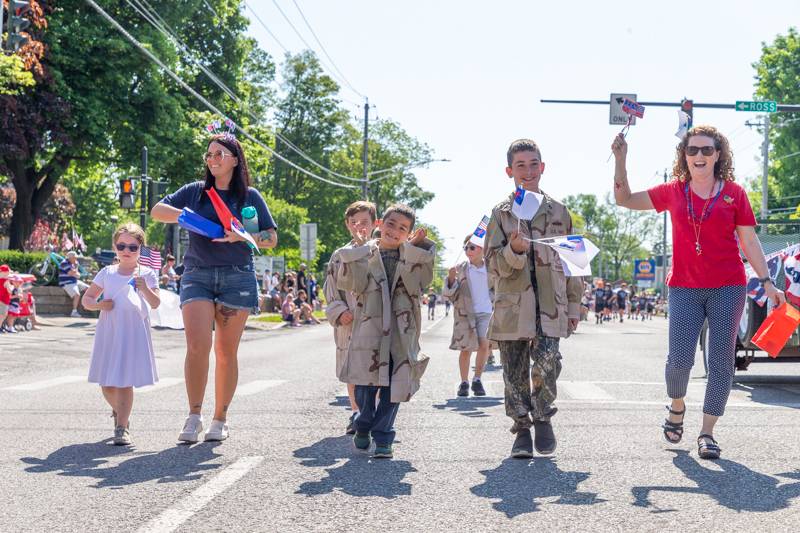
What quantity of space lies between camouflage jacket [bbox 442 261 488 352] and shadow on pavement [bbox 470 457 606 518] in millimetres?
4490

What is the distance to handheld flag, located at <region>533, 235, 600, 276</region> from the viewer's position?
607 centimetres

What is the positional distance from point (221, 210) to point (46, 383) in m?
5.24

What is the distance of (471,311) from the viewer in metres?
10.7

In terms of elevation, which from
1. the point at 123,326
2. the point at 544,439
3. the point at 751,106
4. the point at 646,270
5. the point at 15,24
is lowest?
the point at 544,439

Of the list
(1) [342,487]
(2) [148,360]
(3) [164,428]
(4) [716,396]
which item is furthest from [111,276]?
(4) [716,396]

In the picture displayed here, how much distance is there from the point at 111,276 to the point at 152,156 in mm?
27371

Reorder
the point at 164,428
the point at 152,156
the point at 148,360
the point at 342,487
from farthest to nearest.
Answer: the point at 152,156 < the point at 164,428 < the point at 148,360 < the point at 342,487

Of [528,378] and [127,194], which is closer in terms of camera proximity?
[528,378]

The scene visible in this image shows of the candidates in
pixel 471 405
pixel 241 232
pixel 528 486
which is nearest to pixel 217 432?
pixel 241 232

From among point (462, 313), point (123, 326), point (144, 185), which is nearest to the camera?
point (123, 326)

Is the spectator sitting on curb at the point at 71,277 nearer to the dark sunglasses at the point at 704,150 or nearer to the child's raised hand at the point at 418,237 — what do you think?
the child's raised hand at the point at 418,237

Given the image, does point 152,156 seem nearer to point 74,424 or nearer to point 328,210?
point 74,424

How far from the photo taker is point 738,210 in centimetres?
624

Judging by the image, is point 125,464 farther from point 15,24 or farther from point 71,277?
point 71,277
